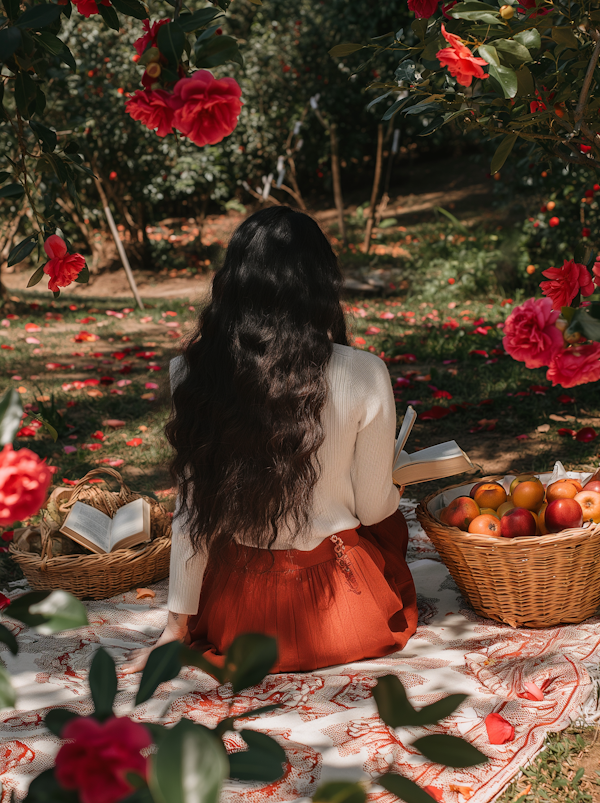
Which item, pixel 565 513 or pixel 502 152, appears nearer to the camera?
pixel 502 152

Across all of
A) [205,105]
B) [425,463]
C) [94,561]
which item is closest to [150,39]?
[205,105]

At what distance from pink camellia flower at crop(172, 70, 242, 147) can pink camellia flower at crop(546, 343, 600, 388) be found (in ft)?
1.98

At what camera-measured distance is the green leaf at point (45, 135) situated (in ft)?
4.78

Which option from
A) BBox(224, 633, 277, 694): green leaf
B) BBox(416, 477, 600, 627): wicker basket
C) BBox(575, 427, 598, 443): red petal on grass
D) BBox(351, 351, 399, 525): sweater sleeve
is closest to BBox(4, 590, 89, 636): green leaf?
BBox(224, 633, 277, 694): green leaf

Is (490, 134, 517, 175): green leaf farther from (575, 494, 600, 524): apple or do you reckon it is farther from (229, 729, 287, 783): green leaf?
(229, 729, 287, 783): green leaf

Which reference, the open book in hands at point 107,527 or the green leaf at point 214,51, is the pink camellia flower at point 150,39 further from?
the open book in hands at point 107,527

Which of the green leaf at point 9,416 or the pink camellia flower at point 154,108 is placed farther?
the pink camellia flower at point 154,108

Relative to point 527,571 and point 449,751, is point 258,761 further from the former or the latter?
point 527,571

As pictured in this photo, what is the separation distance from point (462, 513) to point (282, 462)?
663 millimetres

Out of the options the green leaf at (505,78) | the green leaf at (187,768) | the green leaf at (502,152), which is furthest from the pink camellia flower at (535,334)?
the green leaf at (187,768)

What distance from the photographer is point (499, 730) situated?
5.18 ft

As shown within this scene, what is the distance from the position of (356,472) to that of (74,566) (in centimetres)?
105

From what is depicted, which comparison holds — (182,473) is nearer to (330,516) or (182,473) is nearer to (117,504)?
(330,516)

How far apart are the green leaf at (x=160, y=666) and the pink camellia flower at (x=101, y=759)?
7 cm
